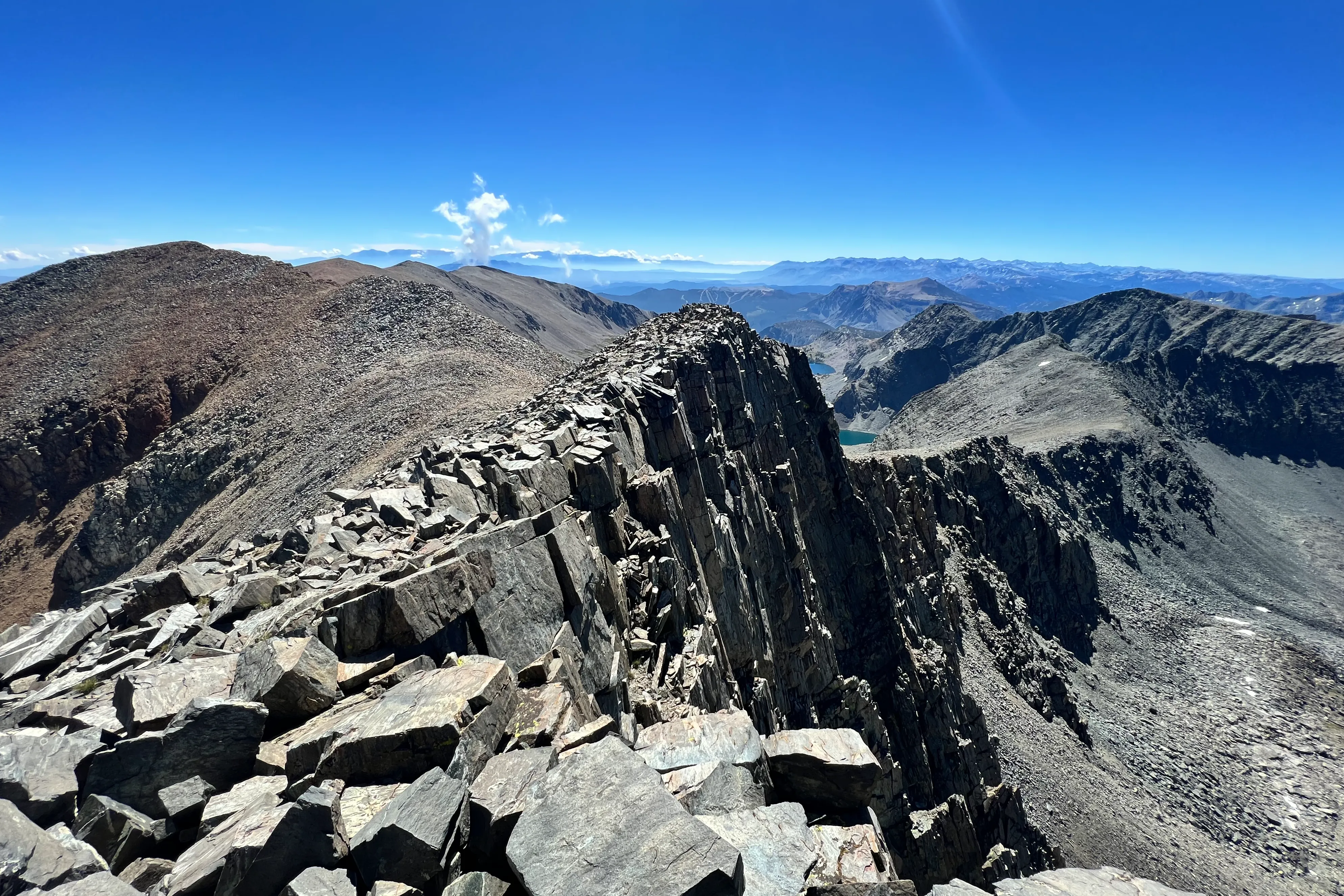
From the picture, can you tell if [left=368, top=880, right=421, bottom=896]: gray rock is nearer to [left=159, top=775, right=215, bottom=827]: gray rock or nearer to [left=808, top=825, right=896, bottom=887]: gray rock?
[left=159, top=775, right=215, bottom=827]: gray rock

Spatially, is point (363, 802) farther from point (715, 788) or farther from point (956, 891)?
point (956, 891)

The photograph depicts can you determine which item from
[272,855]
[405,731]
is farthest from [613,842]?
[272,855]

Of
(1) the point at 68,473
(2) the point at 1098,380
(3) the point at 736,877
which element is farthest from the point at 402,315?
(2) the point at 1098,380

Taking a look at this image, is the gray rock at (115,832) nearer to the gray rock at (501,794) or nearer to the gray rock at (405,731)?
the gray rock at (405,731)

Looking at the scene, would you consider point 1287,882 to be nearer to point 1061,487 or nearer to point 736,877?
point 1061,487

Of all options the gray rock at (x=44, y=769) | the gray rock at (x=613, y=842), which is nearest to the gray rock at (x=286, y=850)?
the gray rock at (x=613, y=842)

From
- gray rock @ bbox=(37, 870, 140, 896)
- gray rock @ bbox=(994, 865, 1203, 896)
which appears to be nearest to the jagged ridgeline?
gray rock @ bbox=(994, 865, 1203, 896)

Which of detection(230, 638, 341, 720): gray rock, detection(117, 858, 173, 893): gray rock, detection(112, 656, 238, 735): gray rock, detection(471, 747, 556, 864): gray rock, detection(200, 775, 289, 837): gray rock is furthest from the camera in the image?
detection(230, 638, 341, 720): gray rock
